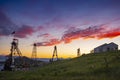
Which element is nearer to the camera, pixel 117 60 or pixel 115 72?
pixel 115 72

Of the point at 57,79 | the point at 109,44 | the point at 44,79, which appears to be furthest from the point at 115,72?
the point at 109,44

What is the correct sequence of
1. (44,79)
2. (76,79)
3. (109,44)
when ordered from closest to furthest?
(76,79) → (44,79) → (109,44)

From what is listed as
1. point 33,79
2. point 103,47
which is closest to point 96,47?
point 103,47

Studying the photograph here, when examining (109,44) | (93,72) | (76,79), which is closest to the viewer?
(76,79)

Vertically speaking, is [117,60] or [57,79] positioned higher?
[117,60]

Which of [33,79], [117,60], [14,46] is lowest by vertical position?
[33,79]

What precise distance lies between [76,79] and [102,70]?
26.2 ft

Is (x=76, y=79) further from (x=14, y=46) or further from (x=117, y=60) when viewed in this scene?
(x=14, y=46)

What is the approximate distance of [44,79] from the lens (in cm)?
3266

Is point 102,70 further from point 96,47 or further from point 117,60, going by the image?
point 96,47

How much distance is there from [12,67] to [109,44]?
4488 cm

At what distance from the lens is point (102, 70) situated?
35938mm

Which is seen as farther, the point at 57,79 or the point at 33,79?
the point at 33,79

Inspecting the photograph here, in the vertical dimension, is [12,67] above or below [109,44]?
below
